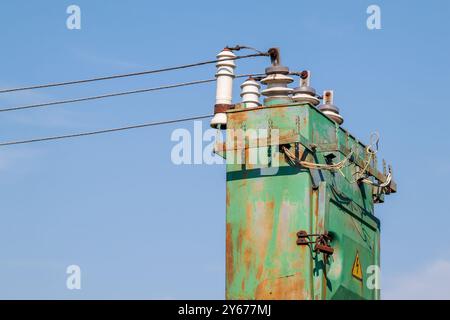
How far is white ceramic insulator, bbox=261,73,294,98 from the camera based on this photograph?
30.2 metres

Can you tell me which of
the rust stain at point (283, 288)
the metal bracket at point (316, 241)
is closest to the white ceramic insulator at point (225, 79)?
the metal bracket at point (316, 241)

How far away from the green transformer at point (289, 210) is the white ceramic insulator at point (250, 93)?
0.22 meters

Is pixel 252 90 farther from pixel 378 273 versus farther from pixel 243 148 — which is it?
pixel 378 273

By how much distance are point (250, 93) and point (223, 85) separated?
62 centimetres

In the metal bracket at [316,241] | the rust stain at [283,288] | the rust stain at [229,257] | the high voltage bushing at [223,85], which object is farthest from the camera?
the high voltage bushing at [223,85]

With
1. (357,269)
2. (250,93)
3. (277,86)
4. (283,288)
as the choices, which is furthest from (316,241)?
(250,93)

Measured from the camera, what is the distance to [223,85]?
3047cm

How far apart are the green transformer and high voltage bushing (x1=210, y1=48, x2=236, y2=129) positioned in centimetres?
25

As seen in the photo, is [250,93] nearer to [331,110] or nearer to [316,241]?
[331,110]

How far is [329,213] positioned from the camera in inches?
1148

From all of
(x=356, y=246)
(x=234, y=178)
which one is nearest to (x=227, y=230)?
(x=234, y=178)

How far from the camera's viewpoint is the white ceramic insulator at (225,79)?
99.8 feet

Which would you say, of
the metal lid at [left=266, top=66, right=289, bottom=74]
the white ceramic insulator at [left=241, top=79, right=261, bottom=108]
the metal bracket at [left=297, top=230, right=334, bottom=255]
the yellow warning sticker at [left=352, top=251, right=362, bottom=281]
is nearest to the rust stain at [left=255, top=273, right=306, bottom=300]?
the metal bracket at [left=297, top=230, right=334, bottom=255]

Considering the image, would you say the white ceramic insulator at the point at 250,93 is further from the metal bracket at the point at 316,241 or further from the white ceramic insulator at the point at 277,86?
the metal bracket at the point at 316,241
